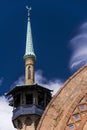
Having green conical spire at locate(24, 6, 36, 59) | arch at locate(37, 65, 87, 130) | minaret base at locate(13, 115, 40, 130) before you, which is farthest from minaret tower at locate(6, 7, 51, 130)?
arch at locate(37, 65, 87, 130)

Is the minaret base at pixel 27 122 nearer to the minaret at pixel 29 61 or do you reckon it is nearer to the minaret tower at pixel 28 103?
the minaret tower at pixel 28 103

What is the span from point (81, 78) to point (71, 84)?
0.62 meters

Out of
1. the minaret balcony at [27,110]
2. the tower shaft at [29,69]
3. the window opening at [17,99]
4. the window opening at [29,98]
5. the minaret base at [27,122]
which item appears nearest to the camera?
the minaret balcony at [27,110]

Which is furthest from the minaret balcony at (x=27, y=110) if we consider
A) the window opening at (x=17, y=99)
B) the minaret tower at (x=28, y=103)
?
the window opening at (x=17, y=99)

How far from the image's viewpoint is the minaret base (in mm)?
37500

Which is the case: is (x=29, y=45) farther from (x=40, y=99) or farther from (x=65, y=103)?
(x=65, y=103)

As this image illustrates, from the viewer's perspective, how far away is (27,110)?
Answer: 123 feet

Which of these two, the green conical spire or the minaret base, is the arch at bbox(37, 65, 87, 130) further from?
the green conical spire

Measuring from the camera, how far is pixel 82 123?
792 inches

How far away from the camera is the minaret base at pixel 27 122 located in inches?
1476

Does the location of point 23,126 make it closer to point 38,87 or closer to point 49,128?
point 38,87

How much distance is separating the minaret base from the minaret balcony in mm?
462

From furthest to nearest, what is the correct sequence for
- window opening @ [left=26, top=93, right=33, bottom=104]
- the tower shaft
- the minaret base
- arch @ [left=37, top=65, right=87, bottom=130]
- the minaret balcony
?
1. the tower shaft
2. window opening @ [left=26, top=93, right=33, bottom=104]
3. the minaret base
4. the minaret balcony
5. arch @ [left=37, top=65, right=87, bottom=130]

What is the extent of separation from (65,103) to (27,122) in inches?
663
